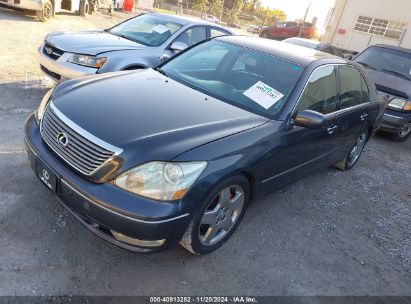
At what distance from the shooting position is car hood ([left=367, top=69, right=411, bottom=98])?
7.10m

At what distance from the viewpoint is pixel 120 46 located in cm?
570

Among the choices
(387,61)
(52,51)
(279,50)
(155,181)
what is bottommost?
(52,51)

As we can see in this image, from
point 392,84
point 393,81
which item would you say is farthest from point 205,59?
point 393,81

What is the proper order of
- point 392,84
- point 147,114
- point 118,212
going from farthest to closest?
1. point 392,84
2. point 147,114
3. point 118,212

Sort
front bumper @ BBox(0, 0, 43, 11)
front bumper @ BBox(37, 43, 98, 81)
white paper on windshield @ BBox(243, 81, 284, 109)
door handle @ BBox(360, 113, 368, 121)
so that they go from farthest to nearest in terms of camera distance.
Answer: front bumper @ BBox(0, 0, 43, 11) → front bumper @ BBox(37, 43, 98, 81) → door handle @ BBox(360, 113, 368, 121) → white paper on windshield @ BBox(243, 81, 284, 109)

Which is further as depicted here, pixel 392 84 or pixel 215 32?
pixel 392 84

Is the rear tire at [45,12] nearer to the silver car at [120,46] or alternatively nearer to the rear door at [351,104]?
the silver car at [120,46]

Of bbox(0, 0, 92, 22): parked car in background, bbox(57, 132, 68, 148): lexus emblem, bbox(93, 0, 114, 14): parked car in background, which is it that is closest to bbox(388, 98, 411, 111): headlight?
bbox(57, 132, 68, 148): lexus emblem

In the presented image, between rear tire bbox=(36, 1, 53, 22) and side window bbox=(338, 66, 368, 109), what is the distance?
35.5 ft

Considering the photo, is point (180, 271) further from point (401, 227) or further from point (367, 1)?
point (367, 1)

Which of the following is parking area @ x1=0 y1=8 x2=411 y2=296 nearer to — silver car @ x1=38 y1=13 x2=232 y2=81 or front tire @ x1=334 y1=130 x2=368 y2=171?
front tire @ x1=334 y1=130 x2=368 y2=171

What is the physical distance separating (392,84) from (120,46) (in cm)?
527

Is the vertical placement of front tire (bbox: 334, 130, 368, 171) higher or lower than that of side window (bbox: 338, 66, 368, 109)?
lower

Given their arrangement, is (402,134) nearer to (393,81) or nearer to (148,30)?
(393,81)
